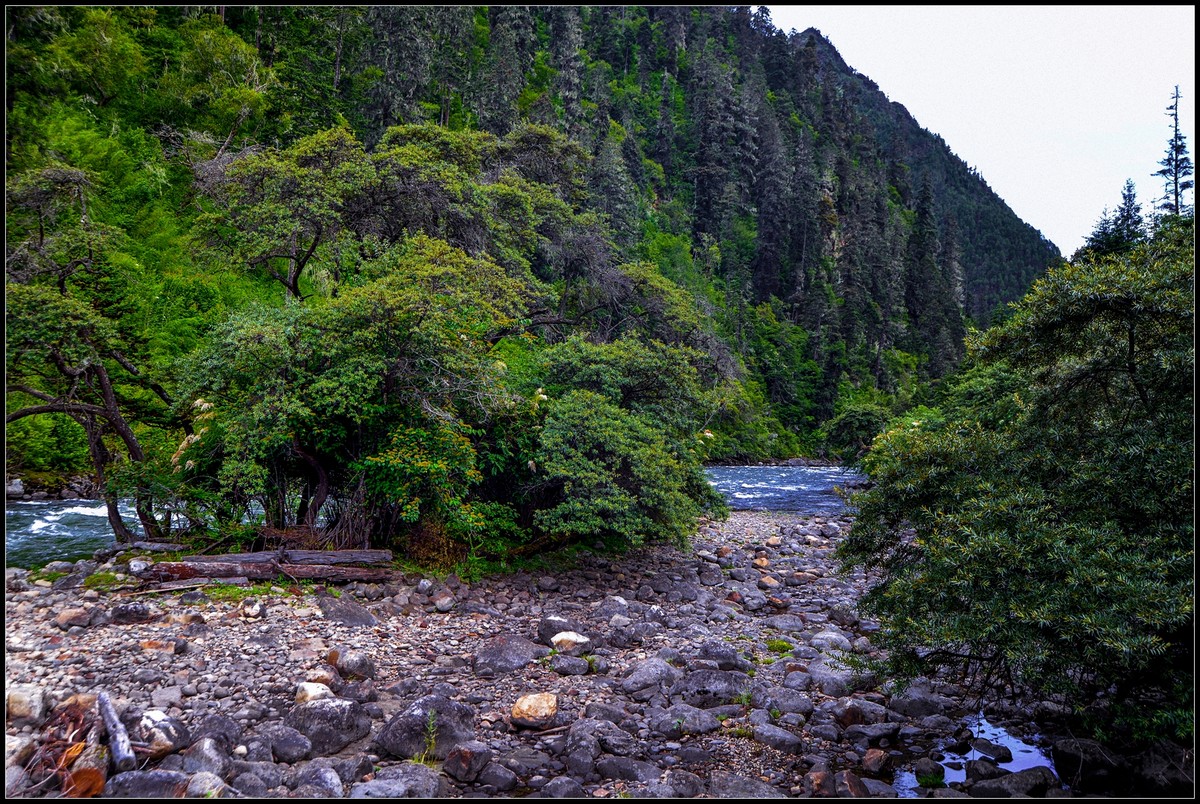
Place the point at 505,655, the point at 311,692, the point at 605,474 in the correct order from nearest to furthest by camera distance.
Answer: the point at 311,692
the point at 505,655
the point at 605,474

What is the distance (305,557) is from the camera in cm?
1219

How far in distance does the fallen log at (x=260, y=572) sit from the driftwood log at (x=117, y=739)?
4.52 metres

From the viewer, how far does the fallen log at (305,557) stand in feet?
37.6

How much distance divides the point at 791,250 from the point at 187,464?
80.2m

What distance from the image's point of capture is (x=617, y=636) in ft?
37.3

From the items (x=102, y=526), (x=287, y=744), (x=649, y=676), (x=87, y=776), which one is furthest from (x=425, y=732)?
(x=102, y=526)

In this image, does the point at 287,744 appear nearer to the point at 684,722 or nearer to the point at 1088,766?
the point at 684,722

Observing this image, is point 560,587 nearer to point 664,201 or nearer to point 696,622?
point 696,622

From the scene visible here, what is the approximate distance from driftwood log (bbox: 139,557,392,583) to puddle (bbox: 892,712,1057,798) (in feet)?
30.8

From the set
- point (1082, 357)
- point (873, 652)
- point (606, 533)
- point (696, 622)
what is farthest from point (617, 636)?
point (1082, 357)

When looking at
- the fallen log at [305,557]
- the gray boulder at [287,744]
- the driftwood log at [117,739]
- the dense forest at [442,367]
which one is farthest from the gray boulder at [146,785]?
the dense forest at [442,367]

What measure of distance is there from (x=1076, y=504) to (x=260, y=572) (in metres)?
12.2

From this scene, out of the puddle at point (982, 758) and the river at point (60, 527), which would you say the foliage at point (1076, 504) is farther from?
the river at point (60, 527)

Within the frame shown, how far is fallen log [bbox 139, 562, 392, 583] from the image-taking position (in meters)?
10.8
